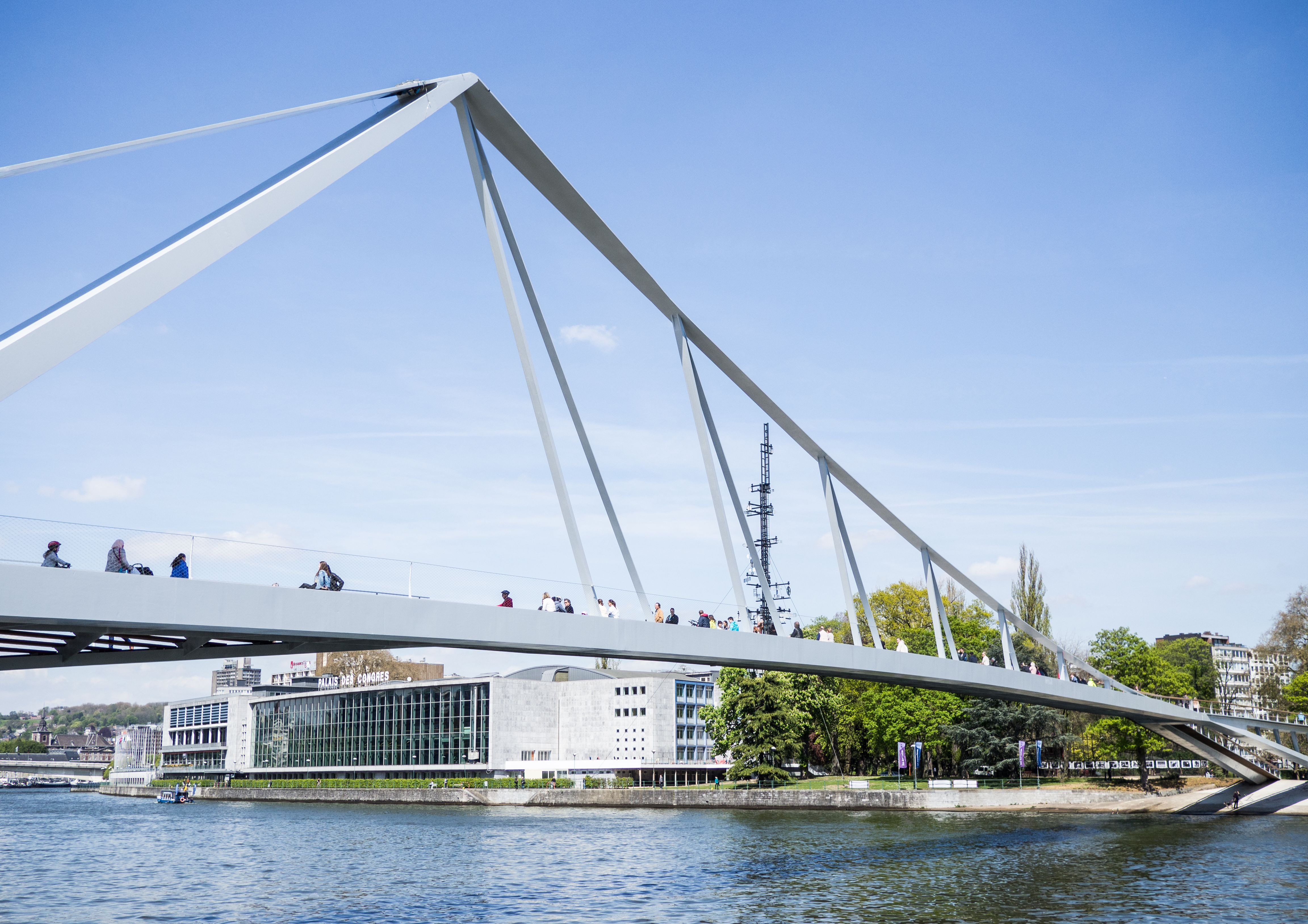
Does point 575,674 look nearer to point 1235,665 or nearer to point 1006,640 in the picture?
point 1006,640

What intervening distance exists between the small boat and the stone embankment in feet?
82.9

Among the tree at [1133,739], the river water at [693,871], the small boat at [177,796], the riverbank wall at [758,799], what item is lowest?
the small boat at [177,796]

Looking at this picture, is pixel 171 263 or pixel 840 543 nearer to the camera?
pixel 171 263

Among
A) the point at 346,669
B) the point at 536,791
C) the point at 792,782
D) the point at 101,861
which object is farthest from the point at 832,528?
the point at 346,669

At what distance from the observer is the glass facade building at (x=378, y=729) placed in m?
89.7

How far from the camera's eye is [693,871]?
32438 mm

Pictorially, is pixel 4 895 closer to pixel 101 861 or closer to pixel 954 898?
pixel 101 861

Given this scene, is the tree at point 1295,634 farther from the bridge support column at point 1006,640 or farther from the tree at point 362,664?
the tree at point 362,664

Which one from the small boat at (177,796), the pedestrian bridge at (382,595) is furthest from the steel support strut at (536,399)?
the small boat at (177,796)

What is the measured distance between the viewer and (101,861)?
40062 mm

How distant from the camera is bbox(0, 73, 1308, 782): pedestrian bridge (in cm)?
1200

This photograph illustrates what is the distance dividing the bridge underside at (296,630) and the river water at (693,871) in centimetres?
585

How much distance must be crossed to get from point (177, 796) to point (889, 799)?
72922mm

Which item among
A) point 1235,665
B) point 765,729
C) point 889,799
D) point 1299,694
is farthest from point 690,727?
point 1235,665
